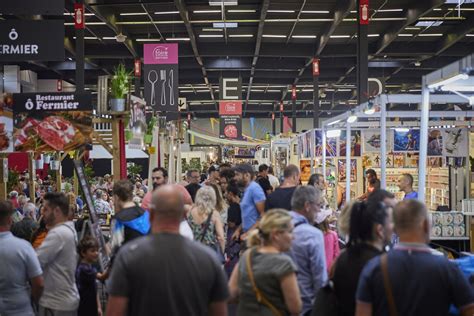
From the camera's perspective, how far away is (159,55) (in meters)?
16.6

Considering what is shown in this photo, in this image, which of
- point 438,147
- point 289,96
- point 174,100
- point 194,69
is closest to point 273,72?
point 194,69

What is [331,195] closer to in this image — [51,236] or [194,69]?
[51,236]

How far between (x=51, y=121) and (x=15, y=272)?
14.6 ft

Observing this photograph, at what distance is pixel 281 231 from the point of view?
11.0 ft

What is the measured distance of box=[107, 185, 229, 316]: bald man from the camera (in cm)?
252

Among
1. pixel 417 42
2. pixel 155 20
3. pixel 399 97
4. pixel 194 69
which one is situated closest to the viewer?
pixel 399 97

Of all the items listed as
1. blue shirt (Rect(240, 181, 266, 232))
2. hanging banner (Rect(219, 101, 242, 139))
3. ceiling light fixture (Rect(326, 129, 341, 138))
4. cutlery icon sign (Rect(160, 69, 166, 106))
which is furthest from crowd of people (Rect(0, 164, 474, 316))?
hanging banner (Rect(219, 101, 242, 139))

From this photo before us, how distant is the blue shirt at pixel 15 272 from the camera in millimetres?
3945

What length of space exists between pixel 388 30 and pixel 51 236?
1902 centimetres

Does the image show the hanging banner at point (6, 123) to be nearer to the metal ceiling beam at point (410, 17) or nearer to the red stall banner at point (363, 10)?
the red stall banner at point (363, 10)

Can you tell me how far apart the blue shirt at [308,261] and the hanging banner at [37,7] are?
15.3 feet

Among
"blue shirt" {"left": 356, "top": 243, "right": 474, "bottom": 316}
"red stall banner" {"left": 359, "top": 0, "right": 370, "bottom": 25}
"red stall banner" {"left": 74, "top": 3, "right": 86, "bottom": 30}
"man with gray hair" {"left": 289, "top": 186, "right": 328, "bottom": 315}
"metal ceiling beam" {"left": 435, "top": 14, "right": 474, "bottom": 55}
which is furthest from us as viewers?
"metal ceiling beam" {"left": 435, "top": 14, "right": 474, "bottom": 55}

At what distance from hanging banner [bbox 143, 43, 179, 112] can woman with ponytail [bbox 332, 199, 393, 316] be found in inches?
510

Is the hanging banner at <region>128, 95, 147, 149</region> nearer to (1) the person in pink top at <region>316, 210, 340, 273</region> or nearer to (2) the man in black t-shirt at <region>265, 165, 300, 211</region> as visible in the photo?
(2) the man in black t-shirt at <region>265, 165, 300, 211</region>
